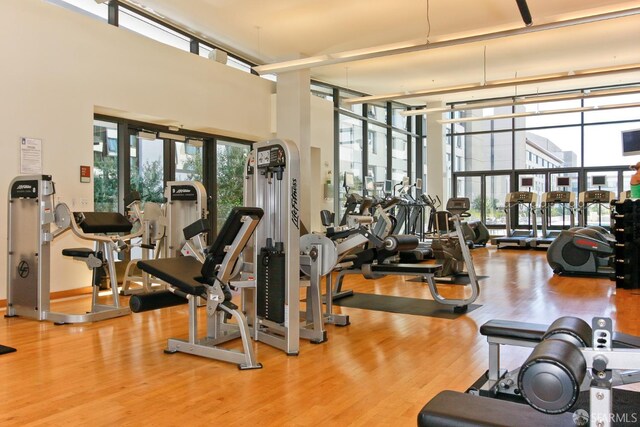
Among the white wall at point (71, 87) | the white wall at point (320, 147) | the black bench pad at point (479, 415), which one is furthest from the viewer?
the white wall at point (320, 147)

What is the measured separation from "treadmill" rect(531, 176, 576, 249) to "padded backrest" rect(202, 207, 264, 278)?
9.63 meters

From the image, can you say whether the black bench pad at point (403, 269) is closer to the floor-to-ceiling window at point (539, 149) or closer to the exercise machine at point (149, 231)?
the exercise machine at point (149, 231)

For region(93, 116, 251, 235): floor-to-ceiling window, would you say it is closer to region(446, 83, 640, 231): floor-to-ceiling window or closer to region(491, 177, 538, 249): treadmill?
region(446, 83, 640, 231): floor-to-ceiling window

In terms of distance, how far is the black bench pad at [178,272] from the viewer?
3275 mm

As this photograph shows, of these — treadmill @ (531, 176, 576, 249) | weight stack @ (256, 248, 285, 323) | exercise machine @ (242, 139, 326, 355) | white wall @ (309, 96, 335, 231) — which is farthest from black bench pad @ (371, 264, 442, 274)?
treadmill @ (531, 176, 576, 249)

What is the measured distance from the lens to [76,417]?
2477 millimetres

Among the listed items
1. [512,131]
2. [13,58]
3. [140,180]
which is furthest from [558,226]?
[13,58]

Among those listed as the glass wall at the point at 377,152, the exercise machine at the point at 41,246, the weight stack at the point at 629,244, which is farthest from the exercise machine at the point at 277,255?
the glass wall at the point at 377,152

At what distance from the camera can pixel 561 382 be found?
1102 millimetres

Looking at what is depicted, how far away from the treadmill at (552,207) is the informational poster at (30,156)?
996 cm

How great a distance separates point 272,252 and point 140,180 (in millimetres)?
4231

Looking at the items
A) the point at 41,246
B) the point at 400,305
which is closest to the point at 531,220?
the point at 400,305

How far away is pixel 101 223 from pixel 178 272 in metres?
1.86

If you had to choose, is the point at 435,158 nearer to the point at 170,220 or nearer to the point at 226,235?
the point at 170,220
